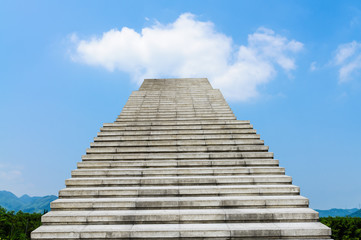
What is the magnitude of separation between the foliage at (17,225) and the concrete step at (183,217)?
9.96 feet

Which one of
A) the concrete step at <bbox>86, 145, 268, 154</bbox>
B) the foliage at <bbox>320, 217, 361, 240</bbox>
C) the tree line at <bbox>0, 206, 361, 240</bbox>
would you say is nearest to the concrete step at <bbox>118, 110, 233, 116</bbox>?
the concrete step at <bbox>86, 145, 268, 154</bbox>

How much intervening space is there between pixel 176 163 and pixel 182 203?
6.26ft

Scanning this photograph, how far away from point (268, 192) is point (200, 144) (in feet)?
10.2

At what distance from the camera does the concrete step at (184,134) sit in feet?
32.2

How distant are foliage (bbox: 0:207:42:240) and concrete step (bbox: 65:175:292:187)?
8.92 ft

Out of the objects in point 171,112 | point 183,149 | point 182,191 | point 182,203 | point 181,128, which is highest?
point 171,112

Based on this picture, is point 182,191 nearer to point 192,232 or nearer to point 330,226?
point 192,232

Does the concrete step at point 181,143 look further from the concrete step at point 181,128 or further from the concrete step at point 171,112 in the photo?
the concrete step at point 171,112

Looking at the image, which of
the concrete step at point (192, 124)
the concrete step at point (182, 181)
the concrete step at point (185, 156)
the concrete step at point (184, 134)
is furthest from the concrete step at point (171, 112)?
the concrete step at point (182, 181)

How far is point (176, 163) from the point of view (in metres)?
8.32

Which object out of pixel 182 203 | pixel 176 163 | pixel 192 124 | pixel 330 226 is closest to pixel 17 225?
pixel 176 163

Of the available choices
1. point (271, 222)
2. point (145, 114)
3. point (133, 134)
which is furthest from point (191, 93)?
point (271, 222)

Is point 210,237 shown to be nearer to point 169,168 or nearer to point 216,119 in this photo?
point 169,168

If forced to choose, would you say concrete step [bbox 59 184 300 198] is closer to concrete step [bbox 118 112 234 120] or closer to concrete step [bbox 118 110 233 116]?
concrete step [bbox 118 112 234 120]
